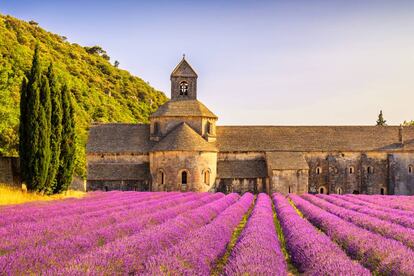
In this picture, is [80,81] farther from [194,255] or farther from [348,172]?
[194,255]

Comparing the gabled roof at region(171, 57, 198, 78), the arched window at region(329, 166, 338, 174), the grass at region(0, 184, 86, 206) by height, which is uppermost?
the gabled roof at region(171, 57, 198, 78)

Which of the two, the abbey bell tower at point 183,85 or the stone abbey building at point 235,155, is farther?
the abbey bell tower at point 183,85

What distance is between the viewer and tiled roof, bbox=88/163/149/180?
1820 inches

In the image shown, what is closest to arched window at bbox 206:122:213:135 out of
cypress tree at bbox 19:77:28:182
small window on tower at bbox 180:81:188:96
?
small window on tower at bbox 180:81:188:96

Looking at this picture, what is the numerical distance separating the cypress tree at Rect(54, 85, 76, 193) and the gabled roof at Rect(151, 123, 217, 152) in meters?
12.7

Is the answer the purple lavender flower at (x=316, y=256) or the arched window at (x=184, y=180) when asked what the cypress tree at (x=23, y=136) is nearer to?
the purple lavender flower at (x=316, y=256)

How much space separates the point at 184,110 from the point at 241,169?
26.4 feet

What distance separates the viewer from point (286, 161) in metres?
46.4

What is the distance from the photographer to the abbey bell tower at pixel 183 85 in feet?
169

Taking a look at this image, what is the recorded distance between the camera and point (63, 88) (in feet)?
108

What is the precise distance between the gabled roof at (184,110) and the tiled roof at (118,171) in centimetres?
538

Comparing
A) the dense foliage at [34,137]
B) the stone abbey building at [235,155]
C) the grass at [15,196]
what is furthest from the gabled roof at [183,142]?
the dense foliage at [34,137]

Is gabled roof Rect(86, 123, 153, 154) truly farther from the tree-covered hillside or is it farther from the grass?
the grass

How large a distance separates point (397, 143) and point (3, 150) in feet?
127
